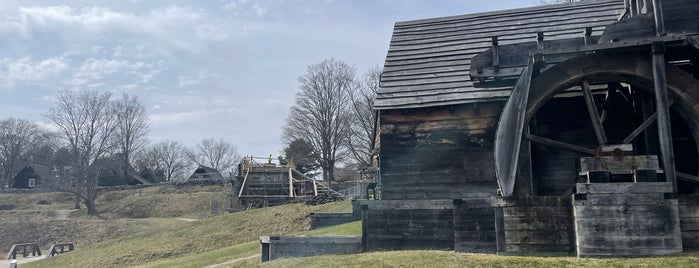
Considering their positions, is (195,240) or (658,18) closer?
(658,18)

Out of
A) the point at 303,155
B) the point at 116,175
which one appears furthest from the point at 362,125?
the point at 116,175

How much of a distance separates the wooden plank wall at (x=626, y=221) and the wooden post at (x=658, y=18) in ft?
8.82

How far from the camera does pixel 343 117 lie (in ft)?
152

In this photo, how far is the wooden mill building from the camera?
7680mm

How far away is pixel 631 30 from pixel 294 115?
130 feet

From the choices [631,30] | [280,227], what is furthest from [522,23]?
[280,227]

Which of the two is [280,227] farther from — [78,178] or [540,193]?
[78,178]

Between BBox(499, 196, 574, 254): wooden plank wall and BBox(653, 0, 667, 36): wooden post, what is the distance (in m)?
3.29

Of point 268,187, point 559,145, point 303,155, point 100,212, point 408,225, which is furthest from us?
point 303,155

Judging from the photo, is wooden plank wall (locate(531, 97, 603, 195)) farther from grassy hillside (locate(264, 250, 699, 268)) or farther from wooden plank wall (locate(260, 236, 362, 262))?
wooden plank wall (locate(260, 236, 362, 262))

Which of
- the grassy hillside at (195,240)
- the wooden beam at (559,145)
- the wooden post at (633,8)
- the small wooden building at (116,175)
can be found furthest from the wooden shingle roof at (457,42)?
the small wooden building at (116,175)

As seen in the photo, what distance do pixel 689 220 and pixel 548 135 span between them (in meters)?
3.37

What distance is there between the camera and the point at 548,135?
1054cm

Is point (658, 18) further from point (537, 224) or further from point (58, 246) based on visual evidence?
point (58, 246)
